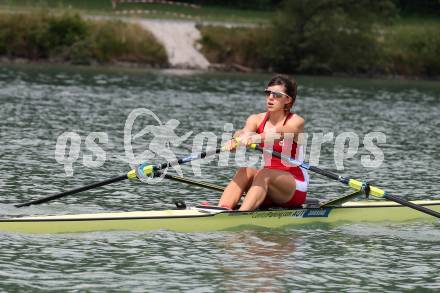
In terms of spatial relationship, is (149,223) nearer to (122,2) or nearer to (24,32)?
(24,32)

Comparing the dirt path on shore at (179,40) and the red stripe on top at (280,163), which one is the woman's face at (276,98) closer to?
the red stripe on top at (280,163)

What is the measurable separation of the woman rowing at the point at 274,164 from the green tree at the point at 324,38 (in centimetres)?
5514

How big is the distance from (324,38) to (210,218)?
58.9 meters

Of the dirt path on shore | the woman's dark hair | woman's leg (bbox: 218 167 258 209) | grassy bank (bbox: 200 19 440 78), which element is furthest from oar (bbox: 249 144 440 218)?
grassy bank (bbox: 200 19 440 78)

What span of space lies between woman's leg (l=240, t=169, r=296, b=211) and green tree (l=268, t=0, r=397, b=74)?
2181 inches

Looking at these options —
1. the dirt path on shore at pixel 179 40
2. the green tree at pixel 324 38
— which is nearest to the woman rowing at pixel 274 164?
the dirt path on shore at pixel 179 40

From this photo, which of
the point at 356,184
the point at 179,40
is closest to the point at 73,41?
the point at 179,40

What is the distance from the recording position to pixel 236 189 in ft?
58.3

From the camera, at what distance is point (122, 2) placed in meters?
90.5

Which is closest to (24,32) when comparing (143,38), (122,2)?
(143,38)

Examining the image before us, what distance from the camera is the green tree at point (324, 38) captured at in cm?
7394

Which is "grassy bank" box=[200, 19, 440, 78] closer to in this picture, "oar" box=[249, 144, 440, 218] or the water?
the water

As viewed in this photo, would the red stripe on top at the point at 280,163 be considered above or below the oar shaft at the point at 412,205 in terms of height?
above

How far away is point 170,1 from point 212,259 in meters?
80.8
